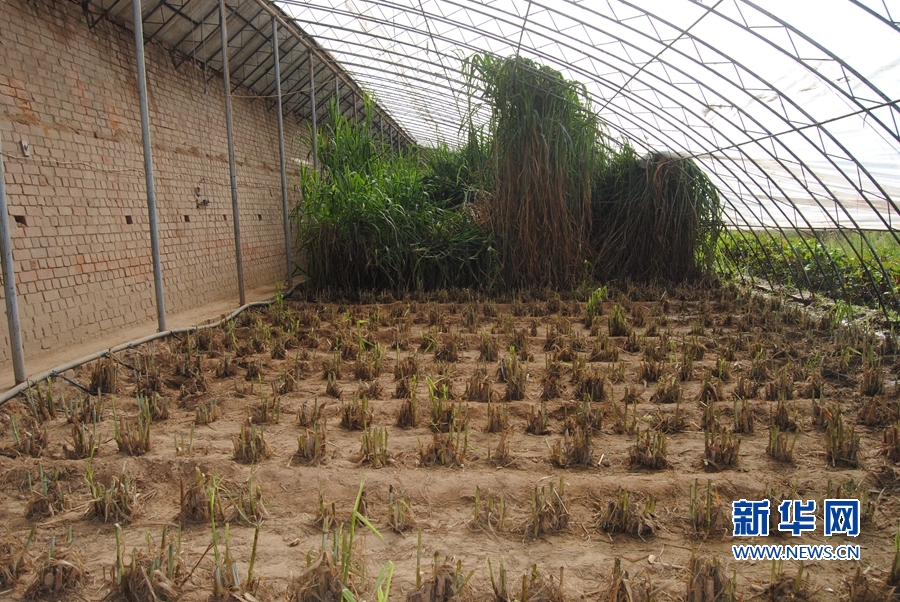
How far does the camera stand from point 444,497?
3459 millimetres

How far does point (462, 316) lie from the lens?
332 inches

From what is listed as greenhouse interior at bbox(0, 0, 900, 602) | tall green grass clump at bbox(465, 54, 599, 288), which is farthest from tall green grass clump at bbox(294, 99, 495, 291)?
tall green grass clump at bbox(465, 54, 599, 288)

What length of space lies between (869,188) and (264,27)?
10556 millimetres

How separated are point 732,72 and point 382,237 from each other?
17.9 ft

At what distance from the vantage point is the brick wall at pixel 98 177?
655cm

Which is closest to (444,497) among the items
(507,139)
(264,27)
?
(507,139)

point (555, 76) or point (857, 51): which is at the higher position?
point (555, 76)

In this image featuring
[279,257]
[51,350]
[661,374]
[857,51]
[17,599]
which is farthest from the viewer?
[279,257]

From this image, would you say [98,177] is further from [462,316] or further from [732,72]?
[732,72]

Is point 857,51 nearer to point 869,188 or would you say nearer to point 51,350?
point 869,188

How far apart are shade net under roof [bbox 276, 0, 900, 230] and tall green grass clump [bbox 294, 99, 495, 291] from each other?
2357mm

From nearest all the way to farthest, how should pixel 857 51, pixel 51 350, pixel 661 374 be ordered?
pixel 661 374
pixel 857 51
pixel 51 350

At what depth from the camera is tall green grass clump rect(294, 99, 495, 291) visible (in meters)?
10.2

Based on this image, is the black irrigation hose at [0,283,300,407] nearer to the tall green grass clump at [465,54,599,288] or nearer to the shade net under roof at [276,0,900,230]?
the tall green grass clump at [465,54,599,288]
